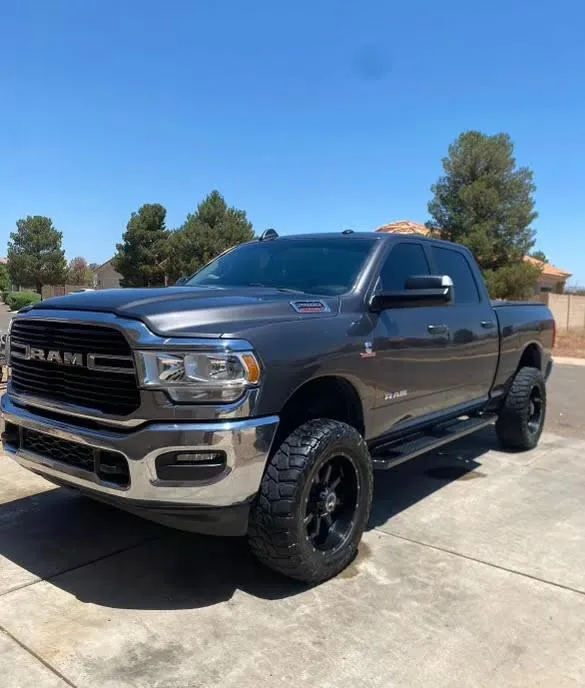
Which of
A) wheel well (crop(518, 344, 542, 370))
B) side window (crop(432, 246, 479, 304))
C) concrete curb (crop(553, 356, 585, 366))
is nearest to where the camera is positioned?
side window (crop(432, 246, 479, 304))

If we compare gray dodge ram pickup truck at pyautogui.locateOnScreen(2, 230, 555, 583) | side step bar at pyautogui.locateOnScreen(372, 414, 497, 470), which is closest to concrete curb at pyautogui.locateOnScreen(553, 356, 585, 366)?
side step bar at pyautogui.locateOnScreen(372, 414, 497, 470)

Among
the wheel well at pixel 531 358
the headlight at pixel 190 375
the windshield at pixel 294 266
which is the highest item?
the windshield at pixel 294 266

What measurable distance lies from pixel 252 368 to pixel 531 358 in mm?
4880

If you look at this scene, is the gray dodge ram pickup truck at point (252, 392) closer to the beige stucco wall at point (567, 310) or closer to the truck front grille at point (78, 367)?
the truck front grille at point (78, 367)

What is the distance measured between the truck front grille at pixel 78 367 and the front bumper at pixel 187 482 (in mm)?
163

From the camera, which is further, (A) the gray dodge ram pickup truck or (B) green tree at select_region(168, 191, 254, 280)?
(B) green tree at select_region(168, 191, 254, 280)

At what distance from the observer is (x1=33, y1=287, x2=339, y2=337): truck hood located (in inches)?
123

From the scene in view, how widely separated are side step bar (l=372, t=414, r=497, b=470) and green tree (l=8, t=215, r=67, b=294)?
4881 cm

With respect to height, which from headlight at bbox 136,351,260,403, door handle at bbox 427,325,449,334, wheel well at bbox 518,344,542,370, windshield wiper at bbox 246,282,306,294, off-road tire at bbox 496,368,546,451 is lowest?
off-road tire at bbox 496,368,546,451

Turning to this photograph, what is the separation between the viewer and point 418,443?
4.68m

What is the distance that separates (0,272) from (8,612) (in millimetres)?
57366

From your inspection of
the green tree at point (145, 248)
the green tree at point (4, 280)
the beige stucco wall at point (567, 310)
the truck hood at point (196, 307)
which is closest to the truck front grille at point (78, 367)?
the truck hood at point (196, 307)

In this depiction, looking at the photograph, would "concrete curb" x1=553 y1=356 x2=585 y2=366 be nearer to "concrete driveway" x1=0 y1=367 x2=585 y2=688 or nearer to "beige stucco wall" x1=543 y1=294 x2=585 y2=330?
"beige stucco wall" x1=543 y1=294 x2=585 y2=330

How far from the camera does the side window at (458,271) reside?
5.41m
